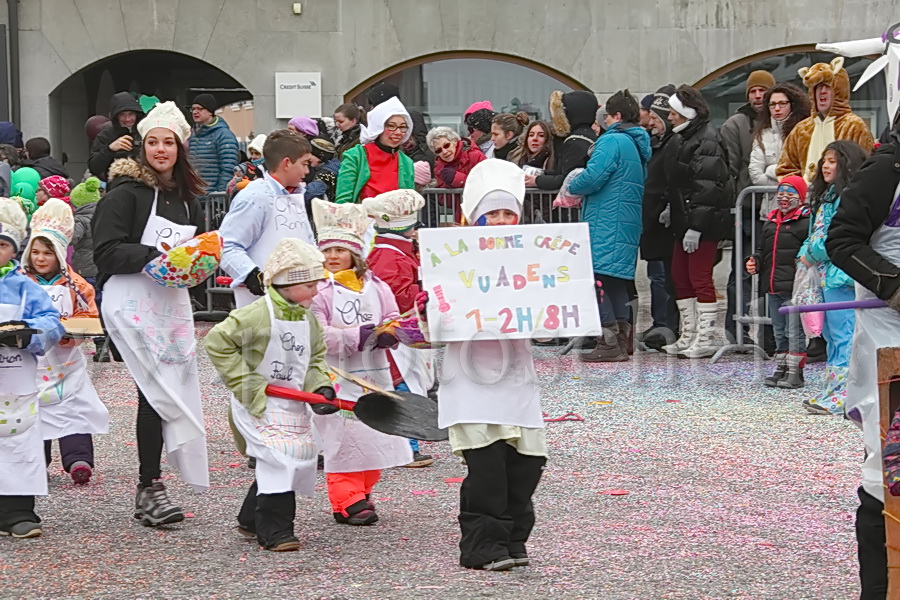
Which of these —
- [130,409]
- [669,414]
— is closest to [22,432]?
[130,409]

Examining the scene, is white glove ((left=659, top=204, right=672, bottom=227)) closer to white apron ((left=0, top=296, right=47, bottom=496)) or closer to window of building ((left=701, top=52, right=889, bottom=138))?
white apron ((left=0, top=296, right=47, bottom=496))

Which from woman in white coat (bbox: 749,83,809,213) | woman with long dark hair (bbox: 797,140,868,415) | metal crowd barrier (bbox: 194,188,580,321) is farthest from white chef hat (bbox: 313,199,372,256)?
metal crowd barrier (bbox: 194,188,580,321)

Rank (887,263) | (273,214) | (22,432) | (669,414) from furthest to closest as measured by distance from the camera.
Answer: (669,414) < (273,214) < (22,432) < (887,263)

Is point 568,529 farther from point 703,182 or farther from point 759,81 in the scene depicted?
point 759,81

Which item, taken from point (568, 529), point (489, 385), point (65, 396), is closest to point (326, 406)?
point (489, 385)

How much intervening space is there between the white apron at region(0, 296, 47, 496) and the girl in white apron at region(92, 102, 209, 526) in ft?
1.36

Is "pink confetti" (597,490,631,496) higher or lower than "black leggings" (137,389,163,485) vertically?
lower

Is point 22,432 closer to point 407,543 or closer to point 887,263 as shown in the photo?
point 407,543

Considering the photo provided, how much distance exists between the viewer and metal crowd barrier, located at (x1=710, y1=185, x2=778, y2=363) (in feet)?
37.4

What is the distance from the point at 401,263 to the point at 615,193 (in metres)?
3.73

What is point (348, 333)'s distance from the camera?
22.0 ft

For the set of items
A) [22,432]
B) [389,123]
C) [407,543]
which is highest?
[389,123]

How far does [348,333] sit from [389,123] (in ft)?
10.3

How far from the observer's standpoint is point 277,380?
238 inches
